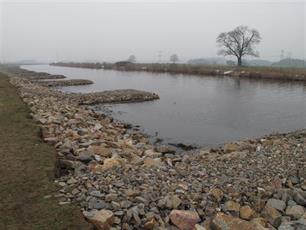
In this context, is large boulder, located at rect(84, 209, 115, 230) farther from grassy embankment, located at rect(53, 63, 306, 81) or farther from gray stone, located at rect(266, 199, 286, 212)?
grassy embankment, located at rect(53, 63, 306, 81)

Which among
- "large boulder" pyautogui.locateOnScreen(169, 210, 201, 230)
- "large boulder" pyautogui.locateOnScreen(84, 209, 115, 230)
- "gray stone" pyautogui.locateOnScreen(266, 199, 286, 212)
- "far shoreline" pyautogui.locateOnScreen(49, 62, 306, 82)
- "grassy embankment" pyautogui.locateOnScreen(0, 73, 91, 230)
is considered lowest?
"gray stone" pyautogui.locateOnScreen(266, 199, 286, 212)

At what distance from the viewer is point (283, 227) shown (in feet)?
20.8

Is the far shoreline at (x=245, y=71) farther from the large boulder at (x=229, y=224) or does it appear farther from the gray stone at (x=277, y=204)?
the large boulder at (x=229, y=224)

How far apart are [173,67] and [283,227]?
76.3 meters

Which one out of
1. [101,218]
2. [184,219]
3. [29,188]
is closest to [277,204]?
[184,219]

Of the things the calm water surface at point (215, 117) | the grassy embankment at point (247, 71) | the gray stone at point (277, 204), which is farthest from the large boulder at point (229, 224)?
the grassy embankment at point (247, 71)

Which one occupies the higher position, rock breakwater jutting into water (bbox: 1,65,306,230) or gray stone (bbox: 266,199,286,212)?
rock breakwater jutting into water (bbox: 1,65,306,230)

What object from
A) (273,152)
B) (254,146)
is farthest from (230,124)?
(273,152)

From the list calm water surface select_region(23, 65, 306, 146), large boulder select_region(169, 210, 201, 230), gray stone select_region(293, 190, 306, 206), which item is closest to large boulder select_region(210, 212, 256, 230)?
large boulder select_region(169, 210, 201, 230)

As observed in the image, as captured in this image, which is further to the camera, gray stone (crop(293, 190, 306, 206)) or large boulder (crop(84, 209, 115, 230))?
gray stone (crop(293, 190, 306, 206))

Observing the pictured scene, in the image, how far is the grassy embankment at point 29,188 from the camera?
5.48 m

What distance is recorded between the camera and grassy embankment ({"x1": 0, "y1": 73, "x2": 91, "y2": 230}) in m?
5.48

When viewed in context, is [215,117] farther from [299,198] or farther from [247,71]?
[247,71]

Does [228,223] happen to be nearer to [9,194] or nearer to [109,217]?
[109,217]
